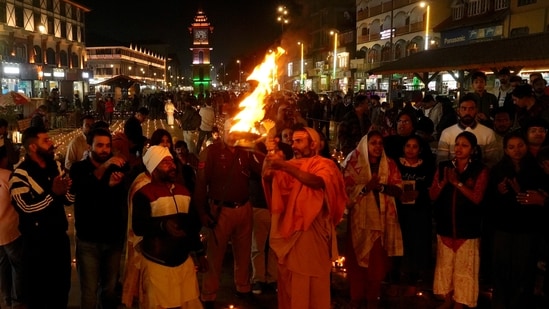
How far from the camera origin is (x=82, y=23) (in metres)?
59.7

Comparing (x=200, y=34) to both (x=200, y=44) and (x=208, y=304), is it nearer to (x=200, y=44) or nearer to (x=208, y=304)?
(x=200, y=44)

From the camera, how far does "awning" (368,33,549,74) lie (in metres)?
11.3

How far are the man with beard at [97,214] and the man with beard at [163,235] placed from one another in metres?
0.54

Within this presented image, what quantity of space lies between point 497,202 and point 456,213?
389 mm

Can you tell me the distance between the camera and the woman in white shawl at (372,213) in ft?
16.1

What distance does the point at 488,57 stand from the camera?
12617 millimetres

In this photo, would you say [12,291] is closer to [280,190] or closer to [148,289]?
[148,289]

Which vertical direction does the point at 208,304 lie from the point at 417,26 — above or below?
below

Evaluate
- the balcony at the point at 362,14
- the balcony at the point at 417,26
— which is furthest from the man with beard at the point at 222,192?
the balcony at the point at 362,14

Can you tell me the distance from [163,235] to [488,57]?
37.6 ft

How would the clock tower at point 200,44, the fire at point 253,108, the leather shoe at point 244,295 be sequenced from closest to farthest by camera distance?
the fire at point 253,108
the leather shoe at point 244,295
the clock tower at point 200,44

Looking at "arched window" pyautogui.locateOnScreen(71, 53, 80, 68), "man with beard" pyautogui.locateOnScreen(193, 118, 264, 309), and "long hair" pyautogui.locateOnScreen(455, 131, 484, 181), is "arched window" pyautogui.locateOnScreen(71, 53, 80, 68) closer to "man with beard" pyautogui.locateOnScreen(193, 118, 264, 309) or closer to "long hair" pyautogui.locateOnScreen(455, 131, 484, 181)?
"man with beard" pyautogui.locateOnScreen(193, 118, 264, 309)

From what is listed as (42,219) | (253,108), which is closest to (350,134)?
(253,108)

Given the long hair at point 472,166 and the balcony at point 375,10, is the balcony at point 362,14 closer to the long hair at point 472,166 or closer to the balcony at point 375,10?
the balcony at point 375,10
